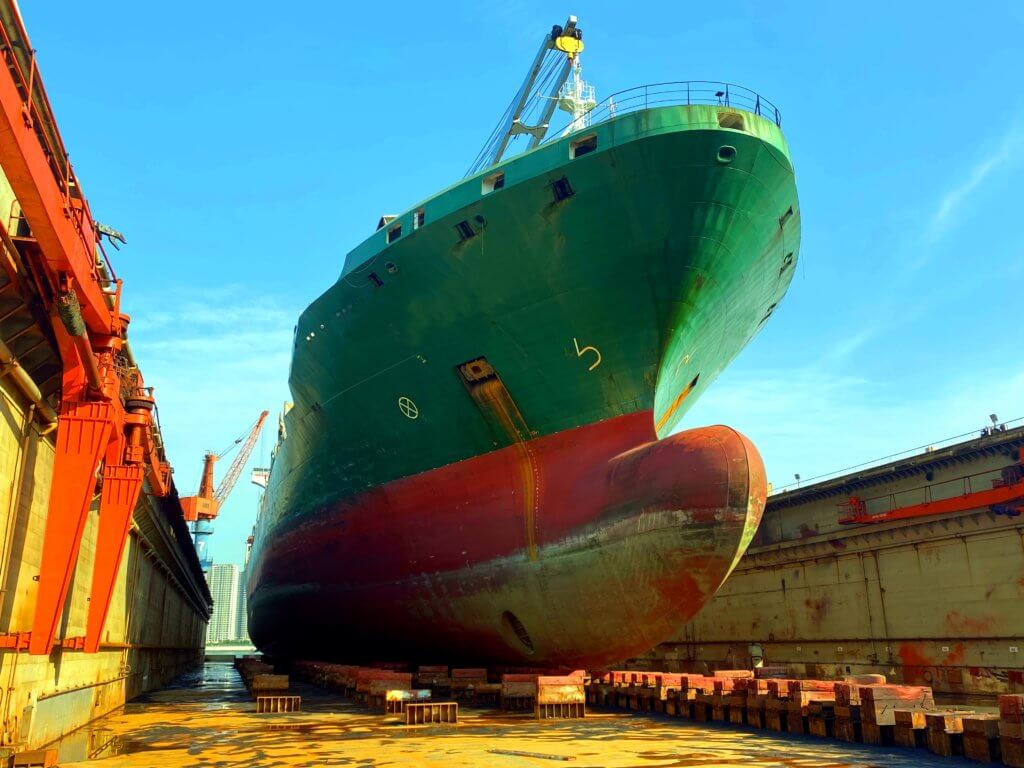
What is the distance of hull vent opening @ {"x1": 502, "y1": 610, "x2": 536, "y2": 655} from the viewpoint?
11.2 metres

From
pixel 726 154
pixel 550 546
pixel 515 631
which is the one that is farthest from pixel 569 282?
pixel 515 631

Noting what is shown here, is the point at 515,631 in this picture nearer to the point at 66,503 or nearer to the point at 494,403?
the point at 494,403

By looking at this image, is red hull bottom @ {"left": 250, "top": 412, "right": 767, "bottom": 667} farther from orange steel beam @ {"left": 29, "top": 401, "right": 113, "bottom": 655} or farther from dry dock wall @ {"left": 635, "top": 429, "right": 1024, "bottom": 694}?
dry dock wall @ {"left": 635, "top": 429, "right": 1024, "bottom": 694}

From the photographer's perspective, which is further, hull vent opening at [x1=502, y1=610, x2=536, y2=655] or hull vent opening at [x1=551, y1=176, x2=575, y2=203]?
hull vent opening at [x1=502, y1=610, x2=536, y2=655]

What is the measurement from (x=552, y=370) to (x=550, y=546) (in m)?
2.65

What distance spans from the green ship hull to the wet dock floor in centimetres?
184

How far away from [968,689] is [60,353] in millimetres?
15979

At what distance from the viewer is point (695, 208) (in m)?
10.5

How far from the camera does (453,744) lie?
297 inches

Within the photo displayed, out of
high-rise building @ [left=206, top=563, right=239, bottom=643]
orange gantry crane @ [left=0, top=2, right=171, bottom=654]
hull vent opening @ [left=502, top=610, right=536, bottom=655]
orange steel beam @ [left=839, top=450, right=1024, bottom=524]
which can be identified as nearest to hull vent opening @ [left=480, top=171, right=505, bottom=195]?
orange gantry crane @ [left=0, top=2, right=171, bottom=654]

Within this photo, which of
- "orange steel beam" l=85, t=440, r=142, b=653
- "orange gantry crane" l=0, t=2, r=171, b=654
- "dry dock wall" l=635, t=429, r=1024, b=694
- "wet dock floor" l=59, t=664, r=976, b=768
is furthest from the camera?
"dry dock wall" l=635, t=429, r=1024, b=694

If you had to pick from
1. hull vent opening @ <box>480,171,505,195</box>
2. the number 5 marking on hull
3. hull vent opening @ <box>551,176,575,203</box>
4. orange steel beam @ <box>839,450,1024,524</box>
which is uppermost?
hull vent opening @ <box>480,171,505,195</box>

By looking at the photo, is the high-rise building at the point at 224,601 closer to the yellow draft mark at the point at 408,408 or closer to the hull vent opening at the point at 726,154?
the yellow draft mark at the point at 408,408

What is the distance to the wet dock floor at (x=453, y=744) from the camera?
21.4 ft
